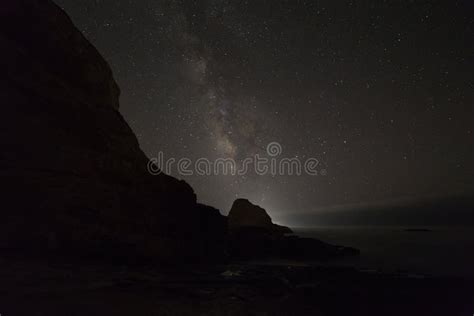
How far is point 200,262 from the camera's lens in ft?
78.9

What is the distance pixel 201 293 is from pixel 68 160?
1168 cm

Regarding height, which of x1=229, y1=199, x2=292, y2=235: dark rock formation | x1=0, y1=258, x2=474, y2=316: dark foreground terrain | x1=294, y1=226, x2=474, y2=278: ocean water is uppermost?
x1=229, y1=199, x2=292, y2=235: dark rock formation

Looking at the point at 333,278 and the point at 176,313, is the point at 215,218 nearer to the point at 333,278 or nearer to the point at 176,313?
the point at 333,278

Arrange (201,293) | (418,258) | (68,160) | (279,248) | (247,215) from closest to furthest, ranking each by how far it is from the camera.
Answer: (201,293) < (68,160) < (418,258) < (279,248) < (247,215)

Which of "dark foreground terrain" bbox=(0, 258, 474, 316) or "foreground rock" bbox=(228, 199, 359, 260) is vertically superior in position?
"foreground rock" bbox=(228, 199, 359, 260)

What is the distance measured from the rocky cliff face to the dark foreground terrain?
7.51 ft

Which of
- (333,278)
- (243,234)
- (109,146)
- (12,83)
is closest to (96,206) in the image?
(109,146)

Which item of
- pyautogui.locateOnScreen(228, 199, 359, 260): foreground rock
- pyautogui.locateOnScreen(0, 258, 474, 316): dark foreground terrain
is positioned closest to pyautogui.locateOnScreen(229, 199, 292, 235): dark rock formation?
pyautogui.locateOnScreen(228, 199, 359, 260): foreground rock

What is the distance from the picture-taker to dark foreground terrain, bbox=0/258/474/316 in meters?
10.0

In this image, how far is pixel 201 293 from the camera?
43.1 feet

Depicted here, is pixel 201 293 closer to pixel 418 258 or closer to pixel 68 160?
pixel 68 160

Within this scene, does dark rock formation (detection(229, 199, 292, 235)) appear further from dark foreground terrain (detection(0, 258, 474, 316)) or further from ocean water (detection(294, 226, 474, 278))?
dark foreground terrain (detection(0, 258, 474, 316))

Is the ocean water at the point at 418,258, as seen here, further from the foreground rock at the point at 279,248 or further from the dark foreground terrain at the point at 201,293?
the dark foreground terrain at the point at 201,293

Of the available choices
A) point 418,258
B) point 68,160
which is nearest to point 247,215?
point 418,258
